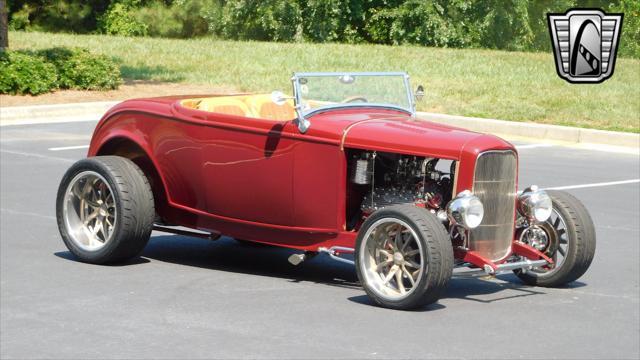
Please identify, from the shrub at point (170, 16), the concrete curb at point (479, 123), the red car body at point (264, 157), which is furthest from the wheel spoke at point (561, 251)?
the shrub at point (170, 16)

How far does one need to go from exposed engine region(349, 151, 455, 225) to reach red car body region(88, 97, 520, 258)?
15 centimetres

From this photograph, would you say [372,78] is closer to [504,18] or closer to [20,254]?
[20,254]

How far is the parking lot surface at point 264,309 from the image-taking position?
6758 millimetres

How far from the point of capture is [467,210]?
7.69 meters

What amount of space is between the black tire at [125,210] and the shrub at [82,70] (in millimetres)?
14051

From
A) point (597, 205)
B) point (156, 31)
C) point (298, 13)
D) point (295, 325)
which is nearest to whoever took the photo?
point (295, 325)

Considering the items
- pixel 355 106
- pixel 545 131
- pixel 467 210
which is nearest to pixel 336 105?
pixel 355 106

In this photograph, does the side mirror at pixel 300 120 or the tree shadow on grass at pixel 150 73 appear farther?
the tree shadow on grass at pixel 150 73

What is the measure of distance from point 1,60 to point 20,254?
13591 mm

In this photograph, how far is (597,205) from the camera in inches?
498

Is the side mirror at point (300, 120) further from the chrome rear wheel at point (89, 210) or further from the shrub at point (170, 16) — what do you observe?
the shrub at point (170, 16)

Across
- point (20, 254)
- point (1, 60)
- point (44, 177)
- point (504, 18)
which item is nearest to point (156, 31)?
point (504, 18)

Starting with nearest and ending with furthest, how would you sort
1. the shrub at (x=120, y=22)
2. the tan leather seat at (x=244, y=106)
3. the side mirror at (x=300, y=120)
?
the side mirror at (x=300, y=120) < the tan leather seat at (x=244, y=106) < the shrub at (x=120, y=22)

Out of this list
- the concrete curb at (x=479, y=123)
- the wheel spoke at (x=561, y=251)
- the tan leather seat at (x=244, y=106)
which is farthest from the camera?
the concrete curb at (x=479, y=123)
